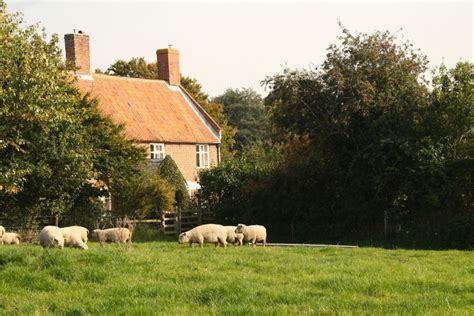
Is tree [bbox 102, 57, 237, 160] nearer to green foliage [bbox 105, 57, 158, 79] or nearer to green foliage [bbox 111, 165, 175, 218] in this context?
green foliage [bbox 105, 57, 158, 79]

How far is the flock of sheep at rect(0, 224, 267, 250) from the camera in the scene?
20.0 metres

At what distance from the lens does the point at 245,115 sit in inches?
3979

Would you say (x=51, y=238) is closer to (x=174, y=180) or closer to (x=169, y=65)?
(x=174, y=180)

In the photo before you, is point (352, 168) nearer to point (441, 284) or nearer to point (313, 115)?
point (313, 115)

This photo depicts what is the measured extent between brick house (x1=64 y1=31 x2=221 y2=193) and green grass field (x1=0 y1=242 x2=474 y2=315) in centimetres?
2918

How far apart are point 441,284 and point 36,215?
23255 mm

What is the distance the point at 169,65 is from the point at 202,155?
8.23m

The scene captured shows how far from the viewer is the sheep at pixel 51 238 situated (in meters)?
19.5

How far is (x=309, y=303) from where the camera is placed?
11.3m

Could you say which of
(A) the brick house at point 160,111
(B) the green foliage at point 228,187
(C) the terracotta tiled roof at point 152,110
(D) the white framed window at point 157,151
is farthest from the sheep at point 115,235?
(D) the white framed window at point 157,151

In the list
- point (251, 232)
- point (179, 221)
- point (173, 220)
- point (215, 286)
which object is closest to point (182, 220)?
point (173, 220)

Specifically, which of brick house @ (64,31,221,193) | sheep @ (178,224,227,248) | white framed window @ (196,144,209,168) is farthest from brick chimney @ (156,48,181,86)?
sheep @ (178,224,227,248)

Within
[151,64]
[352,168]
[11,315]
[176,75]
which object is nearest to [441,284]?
[11,315]

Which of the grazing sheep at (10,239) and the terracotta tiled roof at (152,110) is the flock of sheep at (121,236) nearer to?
the grazing sheep at (10,239)
